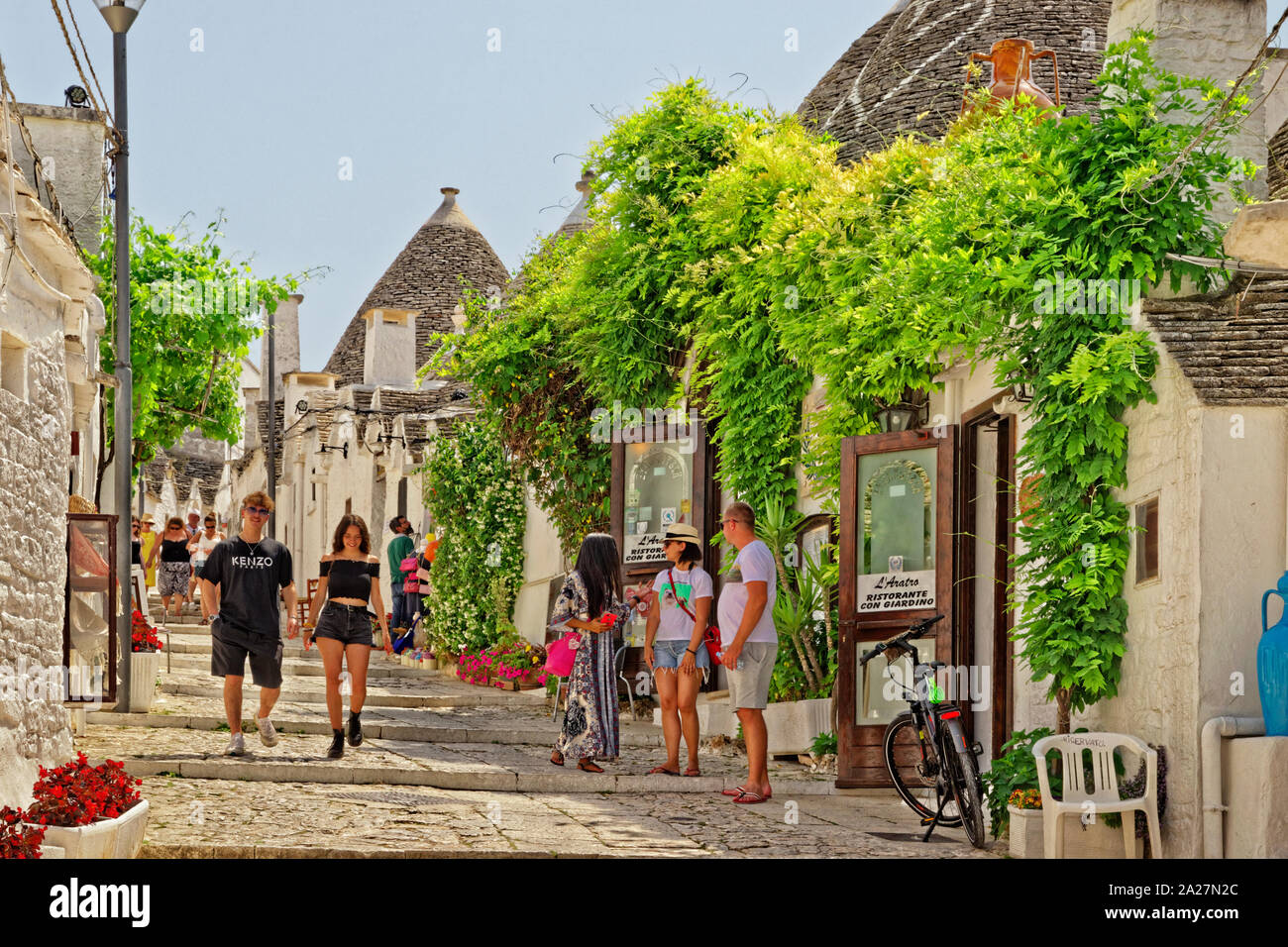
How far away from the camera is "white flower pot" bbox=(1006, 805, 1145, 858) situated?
755cm

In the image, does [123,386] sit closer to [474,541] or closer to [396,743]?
[396,743]

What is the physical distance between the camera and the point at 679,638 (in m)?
11.1

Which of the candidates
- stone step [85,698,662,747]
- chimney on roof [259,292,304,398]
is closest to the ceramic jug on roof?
stone step [85,698,662,747]

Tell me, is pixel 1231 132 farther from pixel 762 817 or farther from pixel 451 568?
pixel 451 568

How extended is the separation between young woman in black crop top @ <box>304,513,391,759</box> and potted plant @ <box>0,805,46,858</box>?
14.0ft

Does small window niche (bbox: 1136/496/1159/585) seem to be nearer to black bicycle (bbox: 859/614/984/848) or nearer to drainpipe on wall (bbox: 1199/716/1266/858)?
drainpipe on wall (bbox: 1199/716/1266/858)

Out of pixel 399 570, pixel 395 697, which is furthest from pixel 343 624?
pixel 399 570

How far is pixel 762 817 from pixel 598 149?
26.6ft

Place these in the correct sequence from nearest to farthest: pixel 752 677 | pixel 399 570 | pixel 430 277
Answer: pixel 752 677
pixel 399 570
pixel 430 277

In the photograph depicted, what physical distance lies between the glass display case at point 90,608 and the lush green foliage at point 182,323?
366 inches

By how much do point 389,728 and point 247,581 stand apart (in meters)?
2.70

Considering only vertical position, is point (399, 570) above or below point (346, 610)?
below

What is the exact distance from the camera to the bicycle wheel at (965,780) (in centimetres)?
833

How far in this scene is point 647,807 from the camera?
956cm
